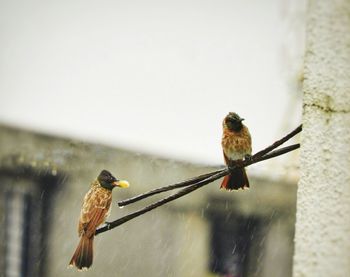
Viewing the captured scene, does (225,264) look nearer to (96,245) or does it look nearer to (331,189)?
(96,245)

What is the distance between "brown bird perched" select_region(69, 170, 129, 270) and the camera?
4.94ft

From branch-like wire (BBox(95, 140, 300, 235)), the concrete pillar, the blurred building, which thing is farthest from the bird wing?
the blurred building

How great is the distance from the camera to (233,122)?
1.52 meters

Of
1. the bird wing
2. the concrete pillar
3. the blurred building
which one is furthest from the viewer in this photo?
the blurred building

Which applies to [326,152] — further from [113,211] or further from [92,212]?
[113,211]

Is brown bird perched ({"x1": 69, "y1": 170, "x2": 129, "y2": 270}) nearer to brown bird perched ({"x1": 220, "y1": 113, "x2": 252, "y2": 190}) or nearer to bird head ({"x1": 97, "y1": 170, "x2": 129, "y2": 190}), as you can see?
bird head ({"x1": 97, "y1": 170, "x2": 129, "y2": 190})

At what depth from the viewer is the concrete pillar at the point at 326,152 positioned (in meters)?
0.87

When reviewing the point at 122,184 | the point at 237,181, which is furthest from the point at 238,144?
the point at 122,184

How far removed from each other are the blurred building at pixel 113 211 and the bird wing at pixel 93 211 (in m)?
3.66

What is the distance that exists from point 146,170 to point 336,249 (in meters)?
4.87

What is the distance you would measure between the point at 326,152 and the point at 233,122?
630 mm

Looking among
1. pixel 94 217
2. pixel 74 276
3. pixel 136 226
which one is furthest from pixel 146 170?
pixel 94 217

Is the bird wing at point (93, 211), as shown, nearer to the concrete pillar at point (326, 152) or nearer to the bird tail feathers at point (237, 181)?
the bird tail feathers at point (237, 181)

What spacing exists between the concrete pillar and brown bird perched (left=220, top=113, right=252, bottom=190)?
59 centimetres
